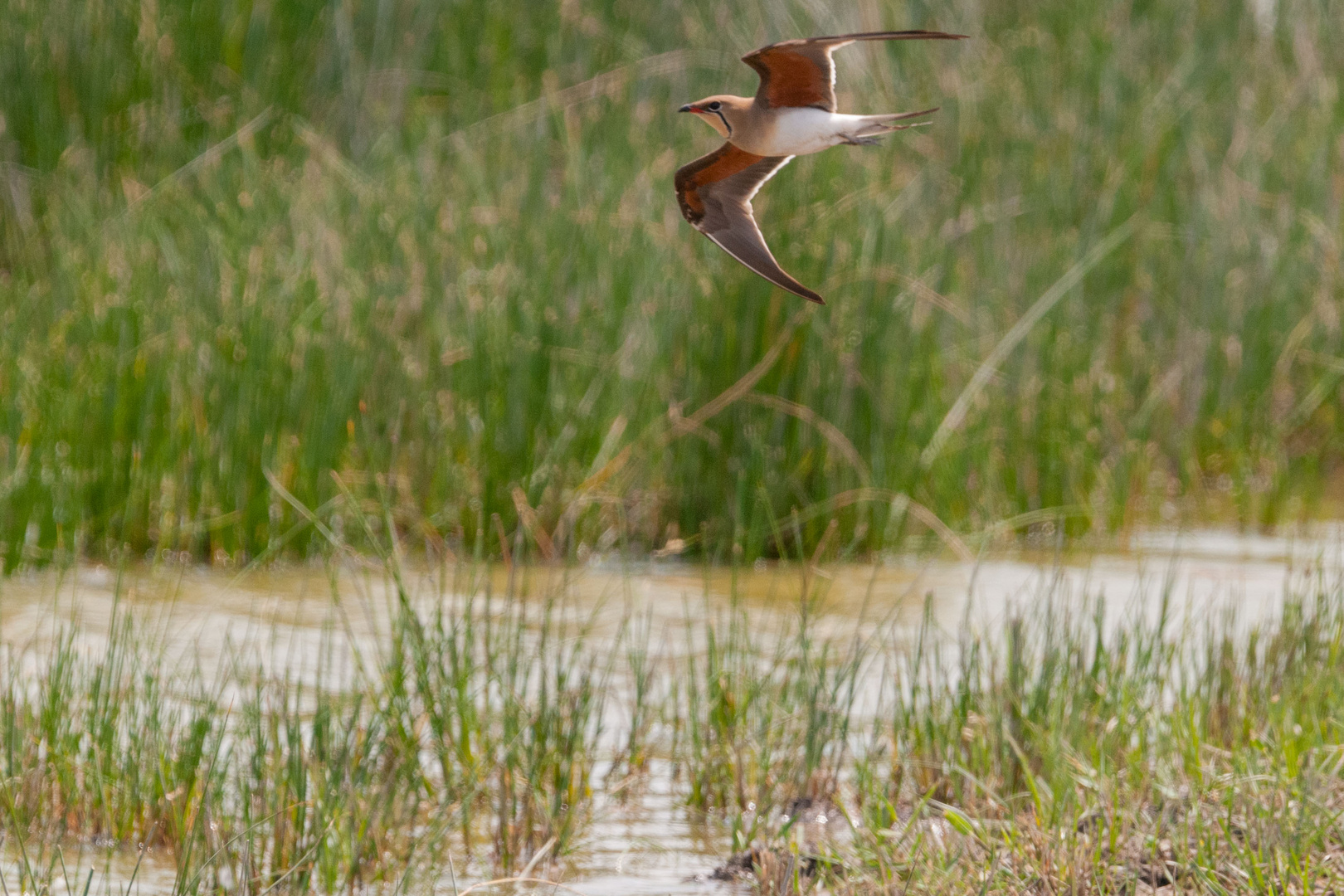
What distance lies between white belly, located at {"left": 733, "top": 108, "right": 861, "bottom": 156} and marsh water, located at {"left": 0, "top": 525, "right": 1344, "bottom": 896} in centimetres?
179

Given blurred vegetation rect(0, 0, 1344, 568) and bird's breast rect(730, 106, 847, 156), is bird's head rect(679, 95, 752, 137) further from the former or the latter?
blurred vegetation rect(0, 0, 1344, 568)

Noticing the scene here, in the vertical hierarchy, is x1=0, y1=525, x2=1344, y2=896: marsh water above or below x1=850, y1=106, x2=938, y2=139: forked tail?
below

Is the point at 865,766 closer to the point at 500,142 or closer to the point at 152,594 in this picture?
the point at 152,594

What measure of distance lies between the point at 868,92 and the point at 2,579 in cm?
401

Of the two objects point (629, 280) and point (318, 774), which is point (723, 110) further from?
point (629, 280)

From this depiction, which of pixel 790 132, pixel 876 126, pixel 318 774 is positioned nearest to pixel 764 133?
pixel 790 132

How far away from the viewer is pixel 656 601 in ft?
18.4

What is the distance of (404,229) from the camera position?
280 inches

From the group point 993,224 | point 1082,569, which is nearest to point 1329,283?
point 993,224

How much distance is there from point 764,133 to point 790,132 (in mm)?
48

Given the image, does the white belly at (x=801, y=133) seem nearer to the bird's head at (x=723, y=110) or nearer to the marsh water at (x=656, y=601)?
the bird's head at (x=723, y=110)

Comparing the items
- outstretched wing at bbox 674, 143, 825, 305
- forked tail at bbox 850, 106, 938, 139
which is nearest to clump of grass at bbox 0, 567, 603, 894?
outstretched wing at bbox 674, 143, 825, 305

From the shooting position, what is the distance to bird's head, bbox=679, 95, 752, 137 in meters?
2.20

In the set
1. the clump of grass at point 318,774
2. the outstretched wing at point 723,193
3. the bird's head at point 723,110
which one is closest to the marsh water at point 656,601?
the clump of grass at point 318,774
